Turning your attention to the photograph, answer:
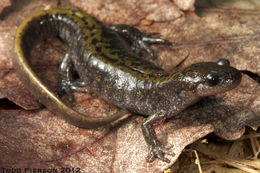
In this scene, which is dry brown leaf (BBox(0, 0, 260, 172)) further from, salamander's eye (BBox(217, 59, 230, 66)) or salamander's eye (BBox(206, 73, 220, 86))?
salamander's eye (BBox(206, 73, 220, 86))

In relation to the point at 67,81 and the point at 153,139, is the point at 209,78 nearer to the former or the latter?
the point at 153,139

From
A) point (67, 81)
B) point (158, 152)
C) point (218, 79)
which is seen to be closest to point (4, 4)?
point (67, 81)

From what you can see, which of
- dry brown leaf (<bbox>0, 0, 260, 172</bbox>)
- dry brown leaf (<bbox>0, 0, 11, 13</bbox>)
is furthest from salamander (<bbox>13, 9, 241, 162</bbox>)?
dry brown leaf (<bbox>0, 0, 11, 13</bbox>)

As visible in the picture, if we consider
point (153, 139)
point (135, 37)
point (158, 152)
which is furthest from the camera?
point (135, 37)

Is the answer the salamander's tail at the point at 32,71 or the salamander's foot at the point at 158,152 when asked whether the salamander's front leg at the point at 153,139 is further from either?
the salamander's tail at the point at 32,71

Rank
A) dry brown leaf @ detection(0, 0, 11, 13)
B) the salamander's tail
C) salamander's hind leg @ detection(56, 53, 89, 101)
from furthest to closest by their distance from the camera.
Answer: dry brown leaf @ detection(0, 0, 11, 13) < salamander's hind leg @ detection(56, 53, 89, 101) < the salamander's tail

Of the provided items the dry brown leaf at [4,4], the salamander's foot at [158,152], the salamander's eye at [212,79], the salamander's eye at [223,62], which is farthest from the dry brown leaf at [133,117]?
the salamander's eye at [212,79]

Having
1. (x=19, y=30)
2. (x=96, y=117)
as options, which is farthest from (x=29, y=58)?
(x=96, y=117)
